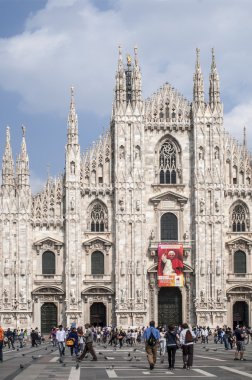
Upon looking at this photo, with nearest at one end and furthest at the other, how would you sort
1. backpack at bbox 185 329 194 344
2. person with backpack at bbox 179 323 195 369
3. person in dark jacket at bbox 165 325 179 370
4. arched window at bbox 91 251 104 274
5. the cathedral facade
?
person with backpack at bbox 179 323 195 369 < backpack at bbox 185 329 194 344 < person in dark jacket at bbox 165 325 179 370 < the cathedral facade < arched window at bbox 91 251 104 274

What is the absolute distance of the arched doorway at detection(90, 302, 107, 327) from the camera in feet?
240

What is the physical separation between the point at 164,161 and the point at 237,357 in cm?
3773

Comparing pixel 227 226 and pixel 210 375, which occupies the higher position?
pixel 227 226

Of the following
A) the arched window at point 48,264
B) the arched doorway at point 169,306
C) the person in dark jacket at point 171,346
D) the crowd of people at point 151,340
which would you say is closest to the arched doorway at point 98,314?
the crowd of people at point 151,340

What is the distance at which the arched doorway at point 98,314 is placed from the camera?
240 ft

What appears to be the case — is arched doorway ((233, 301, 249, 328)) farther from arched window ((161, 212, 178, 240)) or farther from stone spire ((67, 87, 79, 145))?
stone spire ((67, 87, 79, 145))

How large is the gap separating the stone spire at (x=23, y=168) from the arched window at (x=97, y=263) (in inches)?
324

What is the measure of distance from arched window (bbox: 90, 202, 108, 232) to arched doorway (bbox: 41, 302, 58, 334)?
287 inches

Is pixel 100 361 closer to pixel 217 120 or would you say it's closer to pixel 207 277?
pixel 207 277

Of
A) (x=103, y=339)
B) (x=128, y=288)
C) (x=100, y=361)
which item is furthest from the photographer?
(x=128, y=288)

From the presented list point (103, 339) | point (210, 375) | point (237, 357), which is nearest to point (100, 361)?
point (237, 357)

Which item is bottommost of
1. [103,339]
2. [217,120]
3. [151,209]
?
[103,339]

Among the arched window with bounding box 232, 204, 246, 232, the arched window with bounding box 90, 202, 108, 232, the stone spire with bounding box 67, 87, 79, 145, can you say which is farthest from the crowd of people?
the stone spire with bounding box 67, 87, 79, 145

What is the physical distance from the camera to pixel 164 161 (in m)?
75.1
